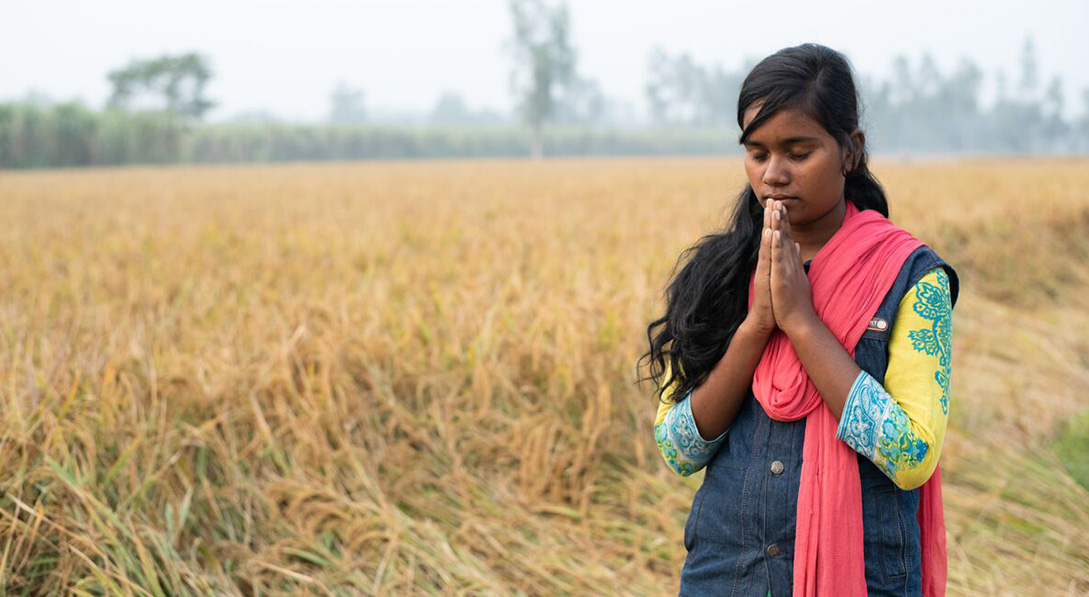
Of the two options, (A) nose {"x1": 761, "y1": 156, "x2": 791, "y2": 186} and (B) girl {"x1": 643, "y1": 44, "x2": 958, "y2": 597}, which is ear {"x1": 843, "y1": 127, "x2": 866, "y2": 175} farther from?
(A) nose {"x1": 761, "y1": 156, "x2": 791, "y2": 186}

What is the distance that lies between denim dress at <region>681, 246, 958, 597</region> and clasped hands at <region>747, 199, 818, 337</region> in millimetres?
113

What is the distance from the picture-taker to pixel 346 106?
152 metres

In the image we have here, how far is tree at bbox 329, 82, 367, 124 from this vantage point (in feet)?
498

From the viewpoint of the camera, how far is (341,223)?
885 centimetres

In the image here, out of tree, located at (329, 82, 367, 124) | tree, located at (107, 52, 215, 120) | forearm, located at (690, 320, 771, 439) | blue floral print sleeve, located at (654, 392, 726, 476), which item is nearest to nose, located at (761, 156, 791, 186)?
forearm, located at (690, 320, 771, 439)

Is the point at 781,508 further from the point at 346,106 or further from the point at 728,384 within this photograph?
the point at 346,106

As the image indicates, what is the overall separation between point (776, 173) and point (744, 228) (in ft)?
0.53

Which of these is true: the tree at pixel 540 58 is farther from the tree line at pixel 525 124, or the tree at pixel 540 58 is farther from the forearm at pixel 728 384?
the forearm at pixel 728 384

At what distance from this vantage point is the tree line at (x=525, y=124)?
40844 mm

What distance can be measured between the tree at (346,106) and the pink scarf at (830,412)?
15433cm

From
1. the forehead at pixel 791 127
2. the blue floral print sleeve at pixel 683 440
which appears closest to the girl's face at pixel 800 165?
the forehead at pixel 791 127

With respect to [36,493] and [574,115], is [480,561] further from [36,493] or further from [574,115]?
[574,115]

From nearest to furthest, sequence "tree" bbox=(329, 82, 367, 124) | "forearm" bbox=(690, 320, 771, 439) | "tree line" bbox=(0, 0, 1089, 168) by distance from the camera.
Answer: "forearm" bbox=(690, 320, 771, 439), "tree line" bbox=(0, 0, 1089, 168), "tree" bbox=(329, 82, 367, 124)

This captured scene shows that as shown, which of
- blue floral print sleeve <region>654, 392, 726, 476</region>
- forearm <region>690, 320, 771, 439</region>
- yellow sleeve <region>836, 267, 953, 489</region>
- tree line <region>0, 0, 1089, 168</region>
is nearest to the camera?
yellow sleeve <region>836, 267, 953, 489</region>
